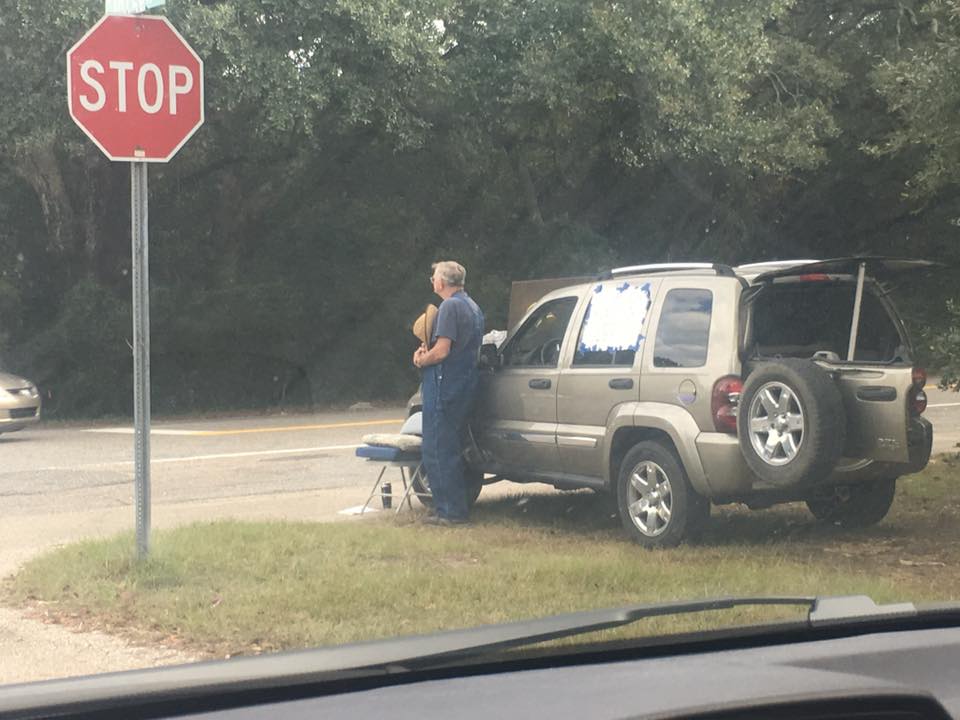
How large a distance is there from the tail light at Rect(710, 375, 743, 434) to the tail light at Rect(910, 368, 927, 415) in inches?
40.5

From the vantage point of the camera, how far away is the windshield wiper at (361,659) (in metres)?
2.01

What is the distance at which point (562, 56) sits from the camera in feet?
68.0

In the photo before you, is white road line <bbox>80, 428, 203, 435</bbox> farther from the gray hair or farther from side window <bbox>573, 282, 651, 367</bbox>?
side window <bbox>573, 282, 651, 367</bbox>

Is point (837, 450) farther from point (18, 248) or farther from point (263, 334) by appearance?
point (18, 248)

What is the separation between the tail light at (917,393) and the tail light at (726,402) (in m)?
1.03

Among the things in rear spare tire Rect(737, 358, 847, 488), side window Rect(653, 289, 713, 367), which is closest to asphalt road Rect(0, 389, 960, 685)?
side window Rect(653, 289, 713, 367)

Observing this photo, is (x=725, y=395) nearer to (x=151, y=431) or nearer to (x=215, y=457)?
(x=215, y=457)

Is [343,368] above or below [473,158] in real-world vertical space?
below

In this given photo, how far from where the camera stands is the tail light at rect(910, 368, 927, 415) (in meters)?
8.09

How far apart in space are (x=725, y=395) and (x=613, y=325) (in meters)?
1.23

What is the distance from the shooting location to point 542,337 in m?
10.2

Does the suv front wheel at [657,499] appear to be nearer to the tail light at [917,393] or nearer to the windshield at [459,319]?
the windshield at [459,319]

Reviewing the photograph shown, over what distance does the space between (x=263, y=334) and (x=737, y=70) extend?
9549 mm

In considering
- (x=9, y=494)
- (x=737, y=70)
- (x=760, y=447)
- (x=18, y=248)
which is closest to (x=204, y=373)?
(x=18, y=248)
